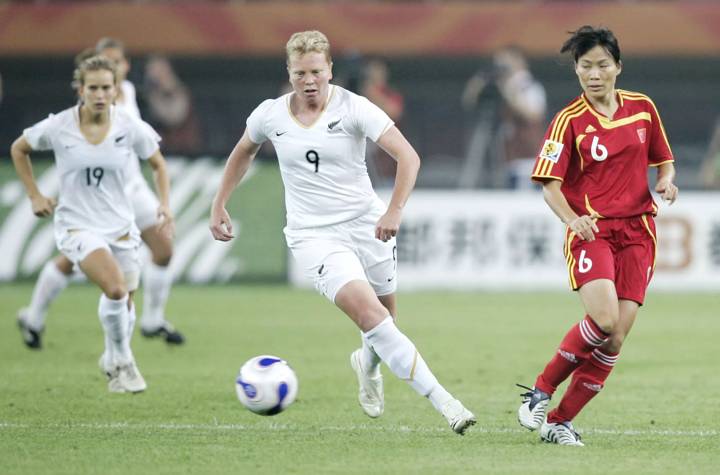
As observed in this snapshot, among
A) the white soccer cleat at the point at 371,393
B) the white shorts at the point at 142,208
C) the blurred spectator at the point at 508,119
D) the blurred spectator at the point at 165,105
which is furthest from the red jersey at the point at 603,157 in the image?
the blurred spectator at the point at 165,105

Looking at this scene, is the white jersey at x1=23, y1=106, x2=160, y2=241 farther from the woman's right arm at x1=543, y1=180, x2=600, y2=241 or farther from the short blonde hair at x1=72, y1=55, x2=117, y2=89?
the woman's right arm at x1=543, y1=180, x2=600, y2=241

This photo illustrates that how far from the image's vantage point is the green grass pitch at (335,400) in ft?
23.5

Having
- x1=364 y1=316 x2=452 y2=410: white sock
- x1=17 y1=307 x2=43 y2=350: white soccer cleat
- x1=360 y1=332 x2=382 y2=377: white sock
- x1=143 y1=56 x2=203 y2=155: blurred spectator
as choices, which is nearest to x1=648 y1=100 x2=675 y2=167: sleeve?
x1=364 y1=316 x2=452 y2=410: white sock

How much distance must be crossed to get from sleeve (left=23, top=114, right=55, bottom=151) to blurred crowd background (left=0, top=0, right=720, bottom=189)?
1101cm

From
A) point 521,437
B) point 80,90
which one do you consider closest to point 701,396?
point 521,437

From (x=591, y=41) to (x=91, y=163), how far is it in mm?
4015

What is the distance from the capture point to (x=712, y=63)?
2414cm

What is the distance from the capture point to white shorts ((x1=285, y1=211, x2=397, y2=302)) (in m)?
7.89

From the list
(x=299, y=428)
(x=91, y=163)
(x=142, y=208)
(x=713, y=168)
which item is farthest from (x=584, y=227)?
(x=713, y=168)

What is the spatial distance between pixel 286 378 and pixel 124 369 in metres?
2.20

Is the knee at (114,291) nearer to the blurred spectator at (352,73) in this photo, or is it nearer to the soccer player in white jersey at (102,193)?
the soccer player in white jersey at (102,193)

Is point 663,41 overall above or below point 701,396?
above

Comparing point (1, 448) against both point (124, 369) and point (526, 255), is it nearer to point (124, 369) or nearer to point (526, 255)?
point (124, 369)

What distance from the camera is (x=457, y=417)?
7504 millimetres
